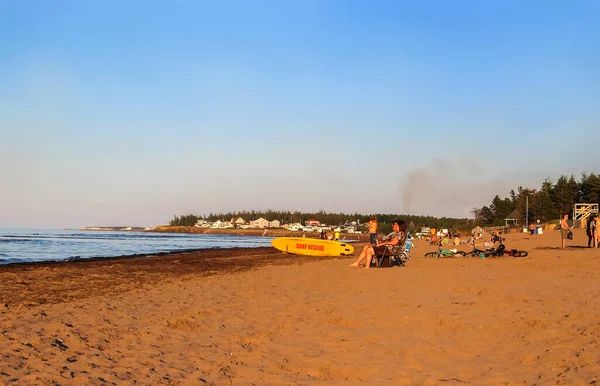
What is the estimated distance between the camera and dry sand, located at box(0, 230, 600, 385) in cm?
453

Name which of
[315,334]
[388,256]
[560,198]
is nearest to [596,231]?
[388,256]

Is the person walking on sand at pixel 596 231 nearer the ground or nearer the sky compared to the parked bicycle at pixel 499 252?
nearer the sky

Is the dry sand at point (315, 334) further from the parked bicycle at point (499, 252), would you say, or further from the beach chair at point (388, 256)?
the parked bicycle at point (499, 252)

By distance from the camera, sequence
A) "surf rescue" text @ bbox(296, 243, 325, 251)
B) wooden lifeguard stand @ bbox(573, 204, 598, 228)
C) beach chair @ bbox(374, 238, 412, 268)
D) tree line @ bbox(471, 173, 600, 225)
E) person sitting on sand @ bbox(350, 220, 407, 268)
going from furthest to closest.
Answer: tree line @ bbox(471, 173, 600, 225) < wooden lifeguard stand @ bbox(573, 204, 598, 228) < "surf rescue" text @ bbox(296, 243, 325, 251) < beach chair @ bbox(374, 238, 412, 268) < person sitting on sand @ bbox(350, 220, 407, 268)

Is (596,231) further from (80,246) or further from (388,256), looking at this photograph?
(80,246)

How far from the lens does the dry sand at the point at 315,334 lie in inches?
178

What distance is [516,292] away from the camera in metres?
8.47

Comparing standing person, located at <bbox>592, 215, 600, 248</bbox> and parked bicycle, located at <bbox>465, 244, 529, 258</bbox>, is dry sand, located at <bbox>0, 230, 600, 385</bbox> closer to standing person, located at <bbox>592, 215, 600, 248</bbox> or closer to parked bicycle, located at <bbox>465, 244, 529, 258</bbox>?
parked bicycle, located at <bbox>465, 244, 529, 258</bbox>

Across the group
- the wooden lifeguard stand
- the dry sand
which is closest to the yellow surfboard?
the dry sand

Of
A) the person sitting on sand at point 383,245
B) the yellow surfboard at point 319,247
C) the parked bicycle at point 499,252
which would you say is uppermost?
the person sitting on sand at point 383,245

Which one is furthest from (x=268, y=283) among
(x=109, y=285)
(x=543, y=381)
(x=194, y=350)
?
(x=543, y=381)

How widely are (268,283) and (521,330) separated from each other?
268 inches

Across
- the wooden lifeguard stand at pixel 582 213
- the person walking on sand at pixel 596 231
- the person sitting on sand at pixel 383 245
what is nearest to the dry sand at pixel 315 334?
the person sitting on sand at pixel 383 245

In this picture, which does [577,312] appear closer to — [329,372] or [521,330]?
[521,330]
